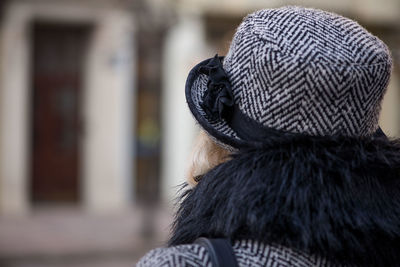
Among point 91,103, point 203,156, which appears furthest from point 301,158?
point 91,103

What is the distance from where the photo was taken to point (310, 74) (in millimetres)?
1248

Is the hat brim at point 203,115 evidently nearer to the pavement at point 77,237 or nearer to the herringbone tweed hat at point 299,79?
the herringbone tweed hat at point 299,79

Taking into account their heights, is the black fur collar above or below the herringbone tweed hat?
below

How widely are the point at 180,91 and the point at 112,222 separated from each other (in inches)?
130

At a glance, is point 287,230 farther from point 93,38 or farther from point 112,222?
point 93,38

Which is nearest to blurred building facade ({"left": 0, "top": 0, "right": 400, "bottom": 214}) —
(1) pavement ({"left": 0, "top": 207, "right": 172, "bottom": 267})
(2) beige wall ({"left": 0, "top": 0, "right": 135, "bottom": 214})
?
(2) beige wall ({"left": 0, "top": 0, "right": 135, "bottom": 214})

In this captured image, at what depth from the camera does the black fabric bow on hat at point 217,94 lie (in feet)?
4.50

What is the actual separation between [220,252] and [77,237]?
9157 mm

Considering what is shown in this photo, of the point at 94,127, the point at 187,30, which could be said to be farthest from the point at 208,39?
the point at 94,127

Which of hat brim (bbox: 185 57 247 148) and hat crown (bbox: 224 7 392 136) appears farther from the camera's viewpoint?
hat brim (bbox: 185 57 247 148)

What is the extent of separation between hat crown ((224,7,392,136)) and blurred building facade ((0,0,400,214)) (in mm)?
10919

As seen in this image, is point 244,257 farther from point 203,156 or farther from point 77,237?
point 77,237

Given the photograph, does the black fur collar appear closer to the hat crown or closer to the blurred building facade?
the hat crown

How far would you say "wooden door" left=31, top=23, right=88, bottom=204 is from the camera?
1288cm
